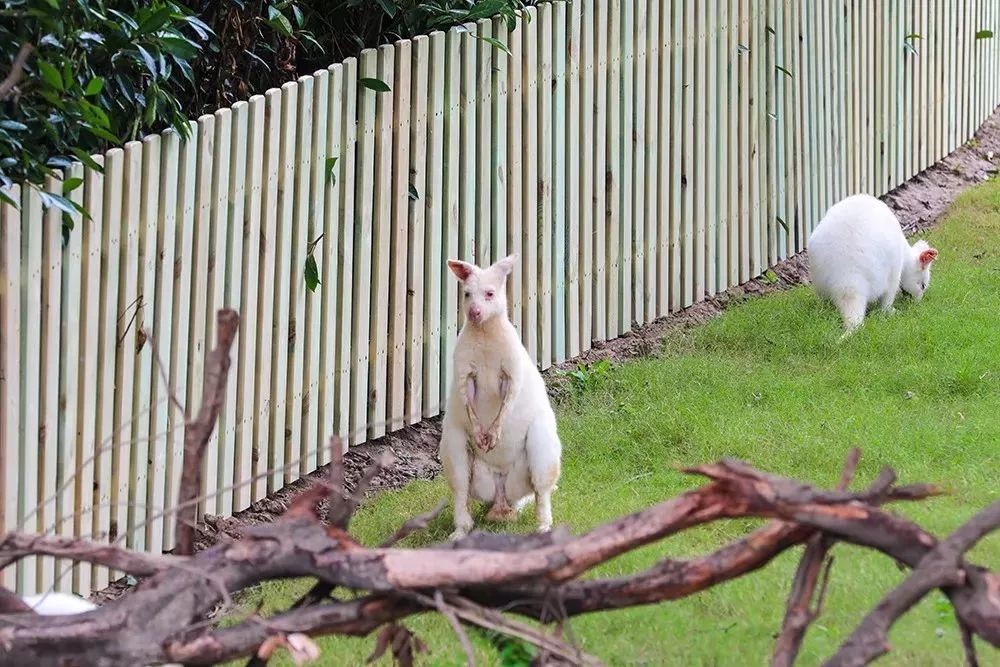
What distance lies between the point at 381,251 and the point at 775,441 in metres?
2.06

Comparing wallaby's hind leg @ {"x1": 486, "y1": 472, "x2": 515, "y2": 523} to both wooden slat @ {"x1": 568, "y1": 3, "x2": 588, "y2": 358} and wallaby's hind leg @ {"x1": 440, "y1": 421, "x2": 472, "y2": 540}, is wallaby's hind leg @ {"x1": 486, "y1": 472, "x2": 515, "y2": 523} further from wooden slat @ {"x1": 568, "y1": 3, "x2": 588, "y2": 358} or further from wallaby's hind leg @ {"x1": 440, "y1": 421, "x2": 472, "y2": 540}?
wooden slat @ {"x1": 568, "y1": 3, "x2": 588, "y2": 358}

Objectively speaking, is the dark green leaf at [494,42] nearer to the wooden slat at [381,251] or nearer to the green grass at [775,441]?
the wooden slat at [381,251]

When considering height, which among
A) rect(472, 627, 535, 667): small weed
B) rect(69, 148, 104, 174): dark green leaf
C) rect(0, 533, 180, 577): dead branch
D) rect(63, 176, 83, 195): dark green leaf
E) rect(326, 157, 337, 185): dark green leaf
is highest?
rect(69, 148, 104, 174): dark green leaf

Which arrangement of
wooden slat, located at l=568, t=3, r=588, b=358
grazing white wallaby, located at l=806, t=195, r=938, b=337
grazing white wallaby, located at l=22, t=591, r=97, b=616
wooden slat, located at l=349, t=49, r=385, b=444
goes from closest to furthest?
grazing white wallaby, located at l=22, t=591, r=97, b=616 → wooden slat, located at l=349, t=49, r=385, b=444 → wooden slat, located at l=568, t=3, r=588, b=358 → grazing white wallaby, located at l=806, t=195, r=938, b=337

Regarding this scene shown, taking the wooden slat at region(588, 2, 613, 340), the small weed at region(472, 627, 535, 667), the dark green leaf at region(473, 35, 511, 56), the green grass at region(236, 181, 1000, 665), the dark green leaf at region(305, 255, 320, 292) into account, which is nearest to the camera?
the small weed at region(472, 627, 535, 667)

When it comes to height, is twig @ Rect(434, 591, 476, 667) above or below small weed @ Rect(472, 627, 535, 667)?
above

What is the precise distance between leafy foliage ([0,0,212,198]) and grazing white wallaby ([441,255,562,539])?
1.45m

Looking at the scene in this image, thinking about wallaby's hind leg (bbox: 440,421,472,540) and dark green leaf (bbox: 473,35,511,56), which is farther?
dark green leaf (bbox: 473,35,511,56)

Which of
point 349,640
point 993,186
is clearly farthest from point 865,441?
point 993,186

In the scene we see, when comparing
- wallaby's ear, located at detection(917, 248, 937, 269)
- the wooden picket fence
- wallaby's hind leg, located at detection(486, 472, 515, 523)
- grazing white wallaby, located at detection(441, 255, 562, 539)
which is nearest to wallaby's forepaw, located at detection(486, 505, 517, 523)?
wallaby's hind leg, located at detection(486, 472, 515, 523)

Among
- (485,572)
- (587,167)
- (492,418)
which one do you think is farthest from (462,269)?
(485,572)

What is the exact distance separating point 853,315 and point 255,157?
13.5 feet

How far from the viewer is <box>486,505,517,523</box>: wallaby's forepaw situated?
688 centimetres

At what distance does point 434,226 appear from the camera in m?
7.91
